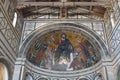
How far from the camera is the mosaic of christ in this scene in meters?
17.5

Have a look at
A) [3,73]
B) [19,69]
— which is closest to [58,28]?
[19,69]

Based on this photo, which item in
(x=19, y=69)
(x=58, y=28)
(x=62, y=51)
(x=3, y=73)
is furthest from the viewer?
(x=62, y=51)

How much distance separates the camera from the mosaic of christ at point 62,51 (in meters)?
17.5

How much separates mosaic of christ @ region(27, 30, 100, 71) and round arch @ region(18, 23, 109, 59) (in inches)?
21.0

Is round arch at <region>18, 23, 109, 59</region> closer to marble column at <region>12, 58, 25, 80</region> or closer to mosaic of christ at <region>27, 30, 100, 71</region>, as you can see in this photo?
mosaic of christ at <region>27, 30, 100, 71</region>

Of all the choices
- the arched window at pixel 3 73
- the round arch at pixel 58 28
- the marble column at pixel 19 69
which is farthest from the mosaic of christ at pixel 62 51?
the arched window at pixel 3 73

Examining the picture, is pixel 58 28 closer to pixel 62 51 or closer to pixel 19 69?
pixel 62 51

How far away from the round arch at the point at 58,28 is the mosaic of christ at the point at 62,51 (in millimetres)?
532

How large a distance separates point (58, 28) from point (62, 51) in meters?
2.83

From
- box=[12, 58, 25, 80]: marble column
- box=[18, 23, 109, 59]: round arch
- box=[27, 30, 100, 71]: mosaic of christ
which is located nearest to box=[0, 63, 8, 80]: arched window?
box=[12, 58, 25, 80]: marble column

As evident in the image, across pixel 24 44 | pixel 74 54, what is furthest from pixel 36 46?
pixel 74 54

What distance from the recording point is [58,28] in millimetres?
17734

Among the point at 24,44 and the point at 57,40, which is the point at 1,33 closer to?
the point at 24,44

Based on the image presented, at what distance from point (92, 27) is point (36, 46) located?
6.44 m
